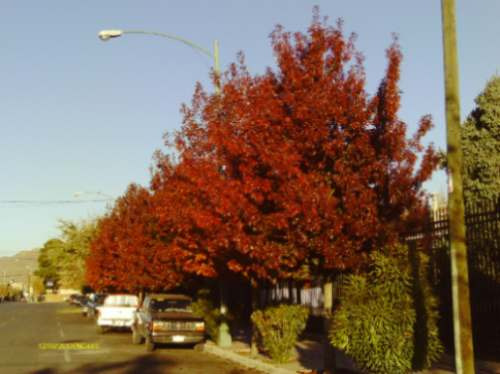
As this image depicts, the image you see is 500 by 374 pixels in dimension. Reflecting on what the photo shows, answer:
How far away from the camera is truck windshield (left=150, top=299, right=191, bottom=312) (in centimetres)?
2321

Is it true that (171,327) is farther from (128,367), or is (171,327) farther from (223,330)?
(128,367)

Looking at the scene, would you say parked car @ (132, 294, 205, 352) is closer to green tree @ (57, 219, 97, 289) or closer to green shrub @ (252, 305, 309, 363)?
green shrub @ (252, 305, 309, 363)

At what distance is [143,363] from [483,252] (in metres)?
8.89

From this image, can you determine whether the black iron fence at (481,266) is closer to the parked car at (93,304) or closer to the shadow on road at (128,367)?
the shadow on road at (128,367)

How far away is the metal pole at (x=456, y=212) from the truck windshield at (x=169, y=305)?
14760mm

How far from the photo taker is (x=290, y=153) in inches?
522

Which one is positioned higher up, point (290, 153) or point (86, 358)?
point (290, 153)

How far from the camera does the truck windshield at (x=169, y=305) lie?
23.2m

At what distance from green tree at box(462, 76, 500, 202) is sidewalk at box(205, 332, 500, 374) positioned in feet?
24.9

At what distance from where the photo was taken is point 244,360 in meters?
18.4

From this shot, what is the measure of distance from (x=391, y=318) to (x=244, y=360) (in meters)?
7.55

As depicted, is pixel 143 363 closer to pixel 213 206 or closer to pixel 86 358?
pixel 86 358

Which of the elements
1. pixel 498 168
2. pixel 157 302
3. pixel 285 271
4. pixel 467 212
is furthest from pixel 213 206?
pixel 498 168

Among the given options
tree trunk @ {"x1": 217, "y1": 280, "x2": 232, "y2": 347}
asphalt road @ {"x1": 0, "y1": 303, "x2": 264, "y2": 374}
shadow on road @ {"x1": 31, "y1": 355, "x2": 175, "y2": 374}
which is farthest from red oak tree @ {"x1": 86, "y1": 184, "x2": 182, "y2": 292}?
shadow on road @ {"x1": 31, "y1": 355, "x2": 175, "y2": 374}
